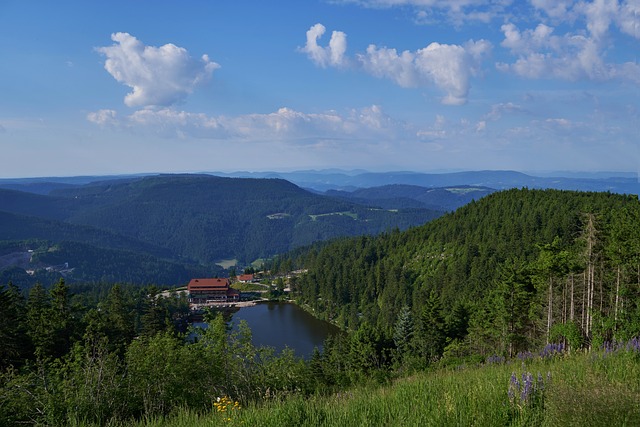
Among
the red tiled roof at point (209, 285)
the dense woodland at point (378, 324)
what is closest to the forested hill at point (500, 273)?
the dense woodland at point (378, 324)

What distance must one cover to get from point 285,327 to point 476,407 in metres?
93.4

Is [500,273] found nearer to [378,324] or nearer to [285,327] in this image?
[378,324]

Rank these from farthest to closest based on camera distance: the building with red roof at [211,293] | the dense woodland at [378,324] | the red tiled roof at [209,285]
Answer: the red tiled roof at [209,285] → the building with red roof at [211,293] → the dense woodland at [378,324]

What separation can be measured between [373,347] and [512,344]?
2111 centimetres

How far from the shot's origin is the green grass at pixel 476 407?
4.37m

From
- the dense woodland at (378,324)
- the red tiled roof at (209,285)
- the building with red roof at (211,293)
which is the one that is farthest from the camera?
the red tiled roof at (209,285)

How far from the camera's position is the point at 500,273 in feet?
131

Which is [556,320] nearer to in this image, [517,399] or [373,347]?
[373,347]

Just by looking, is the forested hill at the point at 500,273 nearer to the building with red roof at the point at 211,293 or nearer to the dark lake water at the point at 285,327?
the dark lake water at the point at 285,327

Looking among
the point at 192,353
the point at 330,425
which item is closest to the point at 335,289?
the point at 192,353

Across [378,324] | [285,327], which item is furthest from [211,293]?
[378,324]

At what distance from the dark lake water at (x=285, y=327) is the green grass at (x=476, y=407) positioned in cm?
6479

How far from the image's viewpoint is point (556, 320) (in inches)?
1266

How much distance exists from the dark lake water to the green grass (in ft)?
213
